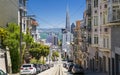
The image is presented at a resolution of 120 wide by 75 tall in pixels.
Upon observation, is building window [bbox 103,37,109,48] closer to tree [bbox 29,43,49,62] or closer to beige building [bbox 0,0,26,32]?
beige building [bbox 0,0,26,32]

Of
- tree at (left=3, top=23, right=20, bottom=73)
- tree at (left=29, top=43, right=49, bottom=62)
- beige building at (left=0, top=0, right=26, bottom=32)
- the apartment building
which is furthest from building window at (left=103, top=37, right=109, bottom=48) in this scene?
tree at (left=29, top=43, right=49, bottom=62)

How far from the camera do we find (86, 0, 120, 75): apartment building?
104ft

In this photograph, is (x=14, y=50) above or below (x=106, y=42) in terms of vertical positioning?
below

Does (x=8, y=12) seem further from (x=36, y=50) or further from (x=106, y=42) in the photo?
(x=36, y=50)

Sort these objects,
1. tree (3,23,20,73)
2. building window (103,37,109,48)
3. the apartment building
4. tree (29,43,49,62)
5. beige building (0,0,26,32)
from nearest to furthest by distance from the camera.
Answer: the apartment building → tree (3,23,20,73) → building window (103,37,109,48) → beige building (0,0,26,32) → tree (29,43,49,62)

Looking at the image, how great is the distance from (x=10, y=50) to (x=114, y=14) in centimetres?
1433

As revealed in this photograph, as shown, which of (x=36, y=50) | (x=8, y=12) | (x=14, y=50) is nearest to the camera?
(x=14, y=50)

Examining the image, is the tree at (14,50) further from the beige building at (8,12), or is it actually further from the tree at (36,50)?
the tree at (36,50)

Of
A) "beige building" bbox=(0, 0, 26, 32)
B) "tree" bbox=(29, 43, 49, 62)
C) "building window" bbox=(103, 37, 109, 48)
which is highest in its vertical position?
"beige building" bbox=(0, 0, 26, 32)

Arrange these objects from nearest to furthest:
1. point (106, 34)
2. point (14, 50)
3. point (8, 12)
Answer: point (14, 50)
point (106, 34)
point (8, 12)

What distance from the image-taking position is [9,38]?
41.6 metres

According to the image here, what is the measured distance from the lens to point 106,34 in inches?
1833

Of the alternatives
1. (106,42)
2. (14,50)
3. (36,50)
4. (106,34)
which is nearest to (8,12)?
(14,50)

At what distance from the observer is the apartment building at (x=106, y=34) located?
31772 millimetres
